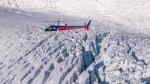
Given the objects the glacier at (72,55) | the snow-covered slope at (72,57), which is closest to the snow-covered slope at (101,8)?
the glacier at (72,55)

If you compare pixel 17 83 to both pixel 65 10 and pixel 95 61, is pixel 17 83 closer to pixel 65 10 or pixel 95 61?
pixel 95 61

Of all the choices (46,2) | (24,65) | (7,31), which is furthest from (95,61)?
(46,2)

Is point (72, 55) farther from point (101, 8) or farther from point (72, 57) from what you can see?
point (101, 8)

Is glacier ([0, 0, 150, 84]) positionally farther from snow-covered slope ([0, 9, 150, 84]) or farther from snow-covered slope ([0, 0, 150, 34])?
snow-covered slope ([0, 0, 150, 34])

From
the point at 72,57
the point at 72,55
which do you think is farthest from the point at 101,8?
the point at 72,57

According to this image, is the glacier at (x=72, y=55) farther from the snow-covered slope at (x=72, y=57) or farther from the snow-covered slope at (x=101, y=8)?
the snow-covered slope at (x=101, y=8)

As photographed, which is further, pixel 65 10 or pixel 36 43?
pixel 65 10

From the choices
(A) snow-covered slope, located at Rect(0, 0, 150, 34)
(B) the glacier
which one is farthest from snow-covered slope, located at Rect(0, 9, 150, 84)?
(A) snow-covered slope, located at Rect(0, 0, 150, 34)
